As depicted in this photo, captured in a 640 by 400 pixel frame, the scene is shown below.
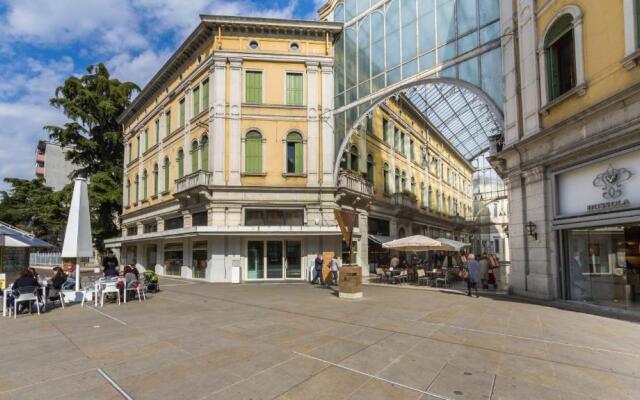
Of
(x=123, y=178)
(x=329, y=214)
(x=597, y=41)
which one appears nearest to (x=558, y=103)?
(x=597, y=41)

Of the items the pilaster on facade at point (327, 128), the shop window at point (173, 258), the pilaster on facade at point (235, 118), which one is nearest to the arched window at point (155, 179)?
the shop window at point (173, 258)

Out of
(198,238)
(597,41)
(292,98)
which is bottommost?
(198,238)

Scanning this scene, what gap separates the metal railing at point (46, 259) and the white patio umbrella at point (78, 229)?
33540 mm

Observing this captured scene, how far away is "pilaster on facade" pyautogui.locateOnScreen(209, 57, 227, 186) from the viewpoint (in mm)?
21391

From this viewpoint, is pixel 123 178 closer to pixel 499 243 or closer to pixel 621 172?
pixel 621 172

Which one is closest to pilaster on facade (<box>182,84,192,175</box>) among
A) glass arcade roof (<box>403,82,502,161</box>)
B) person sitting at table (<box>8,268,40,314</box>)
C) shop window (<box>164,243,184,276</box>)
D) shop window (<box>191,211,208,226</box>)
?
shop window (<box>191,211,208,226</box>)

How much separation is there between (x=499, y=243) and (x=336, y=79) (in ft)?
126

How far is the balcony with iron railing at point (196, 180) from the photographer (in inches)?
836

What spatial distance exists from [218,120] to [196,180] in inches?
142

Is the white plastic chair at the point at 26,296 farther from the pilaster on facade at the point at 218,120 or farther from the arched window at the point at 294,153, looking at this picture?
the arched window at the point at 294,153

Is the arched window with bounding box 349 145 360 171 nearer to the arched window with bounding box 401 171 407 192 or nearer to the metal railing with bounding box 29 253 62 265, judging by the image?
→ the arched window with bounding box 401 171 407 192

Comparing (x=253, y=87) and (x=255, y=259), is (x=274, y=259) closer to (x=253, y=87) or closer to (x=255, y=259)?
(x=255, y=259)

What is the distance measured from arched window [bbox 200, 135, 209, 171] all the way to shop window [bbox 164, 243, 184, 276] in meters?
5.86

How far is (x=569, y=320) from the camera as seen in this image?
30.0ft
